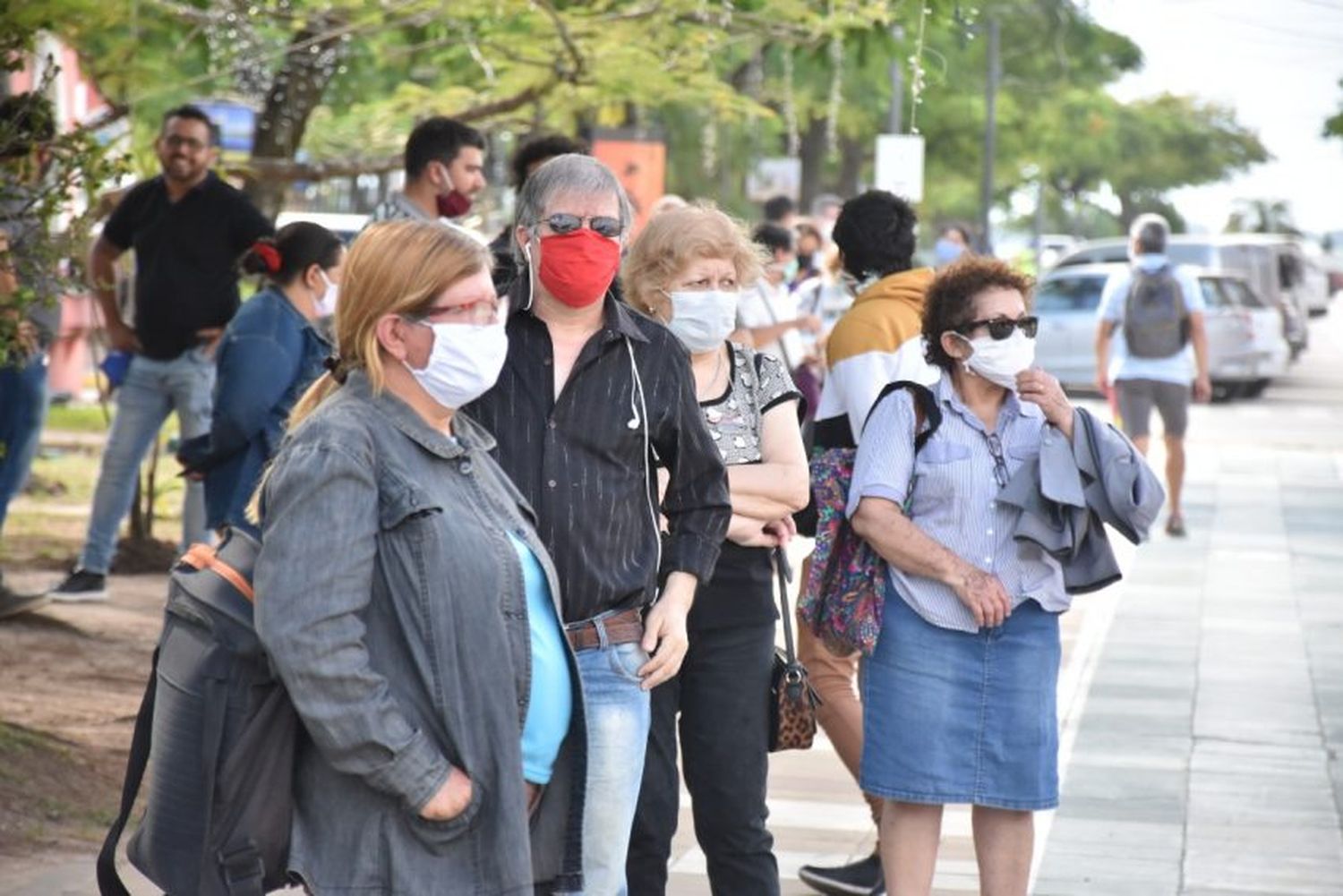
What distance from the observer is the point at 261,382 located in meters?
7.73

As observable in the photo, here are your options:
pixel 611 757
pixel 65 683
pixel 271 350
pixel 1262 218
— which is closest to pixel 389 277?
pixel 611 757

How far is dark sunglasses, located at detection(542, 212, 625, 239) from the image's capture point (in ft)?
14.9

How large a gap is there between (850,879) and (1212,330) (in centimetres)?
2356

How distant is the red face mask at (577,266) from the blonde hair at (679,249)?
0.88 m

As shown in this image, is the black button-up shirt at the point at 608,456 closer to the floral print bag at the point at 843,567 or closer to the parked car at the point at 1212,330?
the floral print bag at the point at 843,567

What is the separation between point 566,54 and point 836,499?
19.8 ft

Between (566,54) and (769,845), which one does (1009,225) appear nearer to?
(566,54)

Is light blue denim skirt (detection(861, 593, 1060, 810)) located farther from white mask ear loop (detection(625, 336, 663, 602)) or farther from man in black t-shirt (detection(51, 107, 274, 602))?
man in black t-shirt (detection(51, 107, 274, 602))

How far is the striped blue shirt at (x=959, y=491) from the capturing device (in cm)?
556

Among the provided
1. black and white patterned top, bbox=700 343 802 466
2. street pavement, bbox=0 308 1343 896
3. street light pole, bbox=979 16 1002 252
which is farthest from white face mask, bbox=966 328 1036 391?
street light pole, bbox=979 16 1002 252

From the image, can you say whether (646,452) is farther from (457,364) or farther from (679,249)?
(679,249)

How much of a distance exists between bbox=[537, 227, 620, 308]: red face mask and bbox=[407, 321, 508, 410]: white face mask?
0.76m

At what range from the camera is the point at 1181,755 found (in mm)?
8648

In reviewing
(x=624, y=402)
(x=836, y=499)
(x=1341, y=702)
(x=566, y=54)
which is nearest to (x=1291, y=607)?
(x=1341, y=702)
